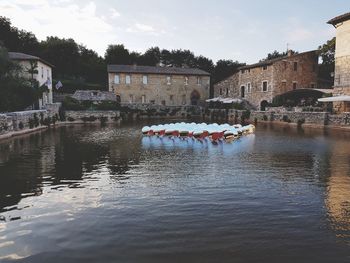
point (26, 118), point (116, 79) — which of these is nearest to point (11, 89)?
point (26, 118)

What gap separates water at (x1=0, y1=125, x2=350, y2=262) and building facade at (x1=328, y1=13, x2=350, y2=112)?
20570 millimetres

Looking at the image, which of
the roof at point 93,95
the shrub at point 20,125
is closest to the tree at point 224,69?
the roof at point 93,95

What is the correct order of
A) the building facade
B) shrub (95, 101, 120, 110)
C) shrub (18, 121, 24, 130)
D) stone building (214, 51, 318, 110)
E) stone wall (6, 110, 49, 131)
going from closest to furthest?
stone wall (6, 110, 49, 131), shrub (18, 121, 24, 130), the building facade, shrub (95, 101, 120, 110), stone building (214, 51, 318, 110)

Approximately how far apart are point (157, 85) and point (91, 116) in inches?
758

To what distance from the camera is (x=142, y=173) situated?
42.3 ft

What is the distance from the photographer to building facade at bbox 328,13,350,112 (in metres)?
34.2

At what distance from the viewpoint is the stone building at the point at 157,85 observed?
182 feet

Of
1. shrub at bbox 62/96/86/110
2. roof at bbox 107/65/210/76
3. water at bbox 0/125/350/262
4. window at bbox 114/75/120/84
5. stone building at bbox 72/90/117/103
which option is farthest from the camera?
roof at bbox 107/65/210/76

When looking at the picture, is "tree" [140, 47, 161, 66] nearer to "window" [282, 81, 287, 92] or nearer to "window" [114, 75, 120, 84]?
"window" [114, 75, 120, 84]

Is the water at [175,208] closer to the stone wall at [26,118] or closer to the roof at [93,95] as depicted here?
the stone wall at [26,118]

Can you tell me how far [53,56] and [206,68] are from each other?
3675 cm

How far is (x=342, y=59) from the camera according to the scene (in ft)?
116

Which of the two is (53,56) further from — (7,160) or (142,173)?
(142,173)

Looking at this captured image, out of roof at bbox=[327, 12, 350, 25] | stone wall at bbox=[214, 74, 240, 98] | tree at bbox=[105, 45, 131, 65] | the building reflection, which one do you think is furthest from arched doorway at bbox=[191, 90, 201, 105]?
the building reflection
